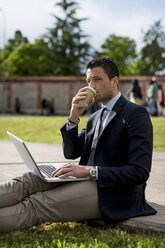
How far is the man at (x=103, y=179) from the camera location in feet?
10.1

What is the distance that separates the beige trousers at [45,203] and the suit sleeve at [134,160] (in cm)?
18

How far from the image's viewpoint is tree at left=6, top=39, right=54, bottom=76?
52.0 meters

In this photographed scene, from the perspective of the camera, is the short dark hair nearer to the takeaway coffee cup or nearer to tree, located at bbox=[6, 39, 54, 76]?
the takeaway coffee cup

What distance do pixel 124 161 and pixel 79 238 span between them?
70cm

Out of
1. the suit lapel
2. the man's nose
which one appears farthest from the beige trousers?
the man's nose

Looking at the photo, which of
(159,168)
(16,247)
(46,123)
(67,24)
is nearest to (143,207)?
(16,247)

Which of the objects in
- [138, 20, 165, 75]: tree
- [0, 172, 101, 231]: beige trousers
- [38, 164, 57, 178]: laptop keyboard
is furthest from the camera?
[138, 20, 165, 75]: tree

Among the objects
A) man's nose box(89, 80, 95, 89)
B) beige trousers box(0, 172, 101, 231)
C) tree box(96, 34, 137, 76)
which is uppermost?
tree box(96, 34, 137, 76)

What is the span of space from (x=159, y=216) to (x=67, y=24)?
5153 cm

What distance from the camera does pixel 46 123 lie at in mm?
15930

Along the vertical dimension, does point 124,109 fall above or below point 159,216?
above

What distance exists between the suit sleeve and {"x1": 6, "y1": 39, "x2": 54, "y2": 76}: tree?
4981cm

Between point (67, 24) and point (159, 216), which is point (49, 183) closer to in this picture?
point (159, 216)

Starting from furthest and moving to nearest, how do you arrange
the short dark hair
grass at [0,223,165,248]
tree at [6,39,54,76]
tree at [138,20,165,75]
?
tree at [138,20,165,75] < tree at [6,39,54,76] < the short dark hair < grass at [0,223,165,248]
